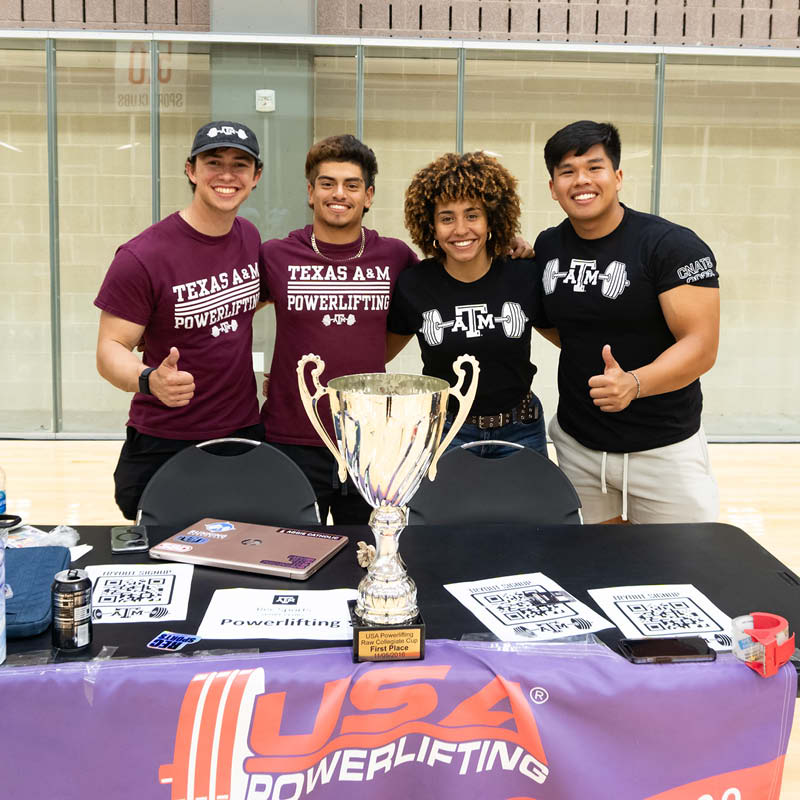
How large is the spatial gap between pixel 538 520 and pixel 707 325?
678 mm

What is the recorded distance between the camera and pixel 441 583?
1701 mm

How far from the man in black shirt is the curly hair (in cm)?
14

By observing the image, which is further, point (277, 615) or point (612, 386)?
point (612, 386)

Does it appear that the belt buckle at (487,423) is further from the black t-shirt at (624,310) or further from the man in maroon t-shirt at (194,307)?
the man in maroon t-shirt at (194,307)

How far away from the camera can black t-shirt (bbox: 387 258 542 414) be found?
2.58 meters

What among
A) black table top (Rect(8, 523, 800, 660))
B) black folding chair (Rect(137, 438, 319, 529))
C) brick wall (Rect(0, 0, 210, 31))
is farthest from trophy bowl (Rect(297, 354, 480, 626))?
brick wall (Rect(0, 0, 210, 31))

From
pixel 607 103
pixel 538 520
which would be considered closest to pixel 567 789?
pixel 538 520

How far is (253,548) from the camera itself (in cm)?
183

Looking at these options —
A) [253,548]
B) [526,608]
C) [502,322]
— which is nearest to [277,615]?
[253,548]

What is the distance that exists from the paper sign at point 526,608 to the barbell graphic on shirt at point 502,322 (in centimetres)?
99

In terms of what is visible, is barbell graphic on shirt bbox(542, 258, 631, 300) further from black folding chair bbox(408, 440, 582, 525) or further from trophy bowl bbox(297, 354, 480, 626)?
trophy bowl bbox(297, 354, 480, 626)

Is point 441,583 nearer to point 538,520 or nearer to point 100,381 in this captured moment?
point 538,520

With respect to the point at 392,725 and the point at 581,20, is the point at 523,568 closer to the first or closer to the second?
the point at 392,725

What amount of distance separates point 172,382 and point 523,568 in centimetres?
93
